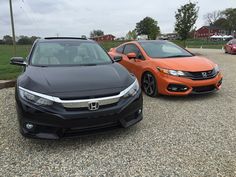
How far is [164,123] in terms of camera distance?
14.3ft

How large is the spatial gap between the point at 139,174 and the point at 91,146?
3.01 ft

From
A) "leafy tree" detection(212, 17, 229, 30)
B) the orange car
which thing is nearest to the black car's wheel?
the orange car

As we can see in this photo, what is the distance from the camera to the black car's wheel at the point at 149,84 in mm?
5961

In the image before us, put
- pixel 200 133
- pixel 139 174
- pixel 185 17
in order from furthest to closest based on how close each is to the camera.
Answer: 1. pixel 185 17
2. pixel 200 133
3. pixel 139 174

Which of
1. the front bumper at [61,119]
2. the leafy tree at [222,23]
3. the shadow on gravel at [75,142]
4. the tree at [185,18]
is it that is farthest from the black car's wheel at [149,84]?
the leafy tree at [222,23]

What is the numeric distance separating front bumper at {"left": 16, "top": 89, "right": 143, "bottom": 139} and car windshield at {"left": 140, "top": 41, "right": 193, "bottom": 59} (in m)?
3.33

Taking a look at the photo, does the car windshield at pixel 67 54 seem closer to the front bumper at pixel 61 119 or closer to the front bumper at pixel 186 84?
the front bumper at pixel 61 119

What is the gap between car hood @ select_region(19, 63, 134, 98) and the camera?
3348 mm

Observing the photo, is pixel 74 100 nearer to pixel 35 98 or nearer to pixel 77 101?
pixel 77 101

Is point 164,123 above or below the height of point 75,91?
below

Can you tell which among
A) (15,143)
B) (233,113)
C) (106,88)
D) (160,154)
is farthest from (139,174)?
(233,113)

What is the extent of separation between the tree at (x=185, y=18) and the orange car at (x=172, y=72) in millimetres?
15535

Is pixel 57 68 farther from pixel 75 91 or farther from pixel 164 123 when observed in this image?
pixel 164 123

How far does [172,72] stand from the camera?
5.61 metres
